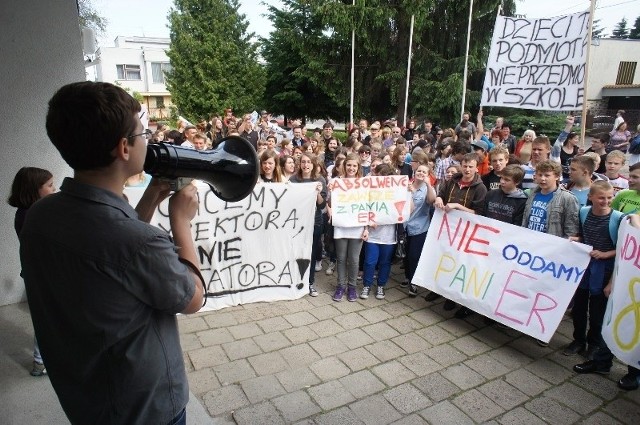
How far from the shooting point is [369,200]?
15.1 ft

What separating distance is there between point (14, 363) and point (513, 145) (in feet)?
31.2

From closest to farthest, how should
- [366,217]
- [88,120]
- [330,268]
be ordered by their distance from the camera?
[88,120]
[366,217]
[330,268]

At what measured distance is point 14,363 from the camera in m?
3.17

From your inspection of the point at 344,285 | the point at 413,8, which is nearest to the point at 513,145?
the point at 344,285

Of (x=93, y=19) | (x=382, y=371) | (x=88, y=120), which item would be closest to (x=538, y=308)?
(x=382, y=371)

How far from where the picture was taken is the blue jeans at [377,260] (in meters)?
4.64

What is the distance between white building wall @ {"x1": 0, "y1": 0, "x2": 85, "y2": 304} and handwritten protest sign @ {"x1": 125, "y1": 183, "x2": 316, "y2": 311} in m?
1.47

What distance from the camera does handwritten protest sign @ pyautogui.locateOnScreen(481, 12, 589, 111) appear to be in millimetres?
6000

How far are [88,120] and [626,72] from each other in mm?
42478

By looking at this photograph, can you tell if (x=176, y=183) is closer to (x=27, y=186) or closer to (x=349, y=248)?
(x=27, y=186)

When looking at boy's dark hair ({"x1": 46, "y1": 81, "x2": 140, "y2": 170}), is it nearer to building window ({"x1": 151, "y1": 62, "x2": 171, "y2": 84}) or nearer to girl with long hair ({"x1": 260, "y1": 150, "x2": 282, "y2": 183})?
girl with long hair ({"x1": 260, "y1": 150, "x2": 282, "y2": 183})

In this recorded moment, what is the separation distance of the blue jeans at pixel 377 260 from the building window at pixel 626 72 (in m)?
38.4

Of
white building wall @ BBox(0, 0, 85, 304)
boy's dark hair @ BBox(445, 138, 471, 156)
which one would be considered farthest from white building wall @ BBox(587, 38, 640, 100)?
white building wall @ BBox(0, 0, 85, 304)

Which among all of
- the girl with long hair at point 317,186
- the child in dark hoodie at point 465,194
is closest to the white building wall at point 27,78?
the girl with long hair at point 317,186
